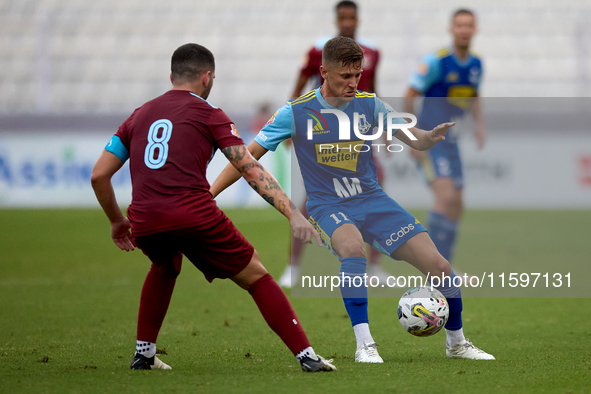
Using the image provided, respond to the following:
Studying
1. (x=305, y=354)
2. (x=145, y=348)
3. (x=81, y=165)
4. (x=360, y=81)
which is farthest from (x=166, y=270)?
(x=81, y=165)

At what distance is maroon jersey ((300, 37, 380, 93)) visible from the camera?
22.0 feet

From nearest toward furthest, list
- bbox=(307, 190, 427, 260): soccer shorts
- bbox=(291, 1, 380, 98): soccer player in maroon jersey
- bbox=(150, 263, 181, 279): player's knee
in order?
bbox=(150, 263, 181, 279): player's knee → bbox=(307, 190, 427, 260): soccer shorts → bbox=(291, 1, 380, 98): soccer player in maroon jersey

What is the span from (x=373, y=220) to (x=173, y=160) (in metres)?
1.26

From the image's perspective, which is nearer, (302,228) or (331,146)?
(302,228)

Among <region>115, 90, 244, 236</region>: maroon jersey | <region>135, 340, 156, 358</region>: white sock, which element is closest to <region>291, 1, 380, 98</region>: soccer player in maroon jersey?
<region>115, 90, 244, 236</region>: maroon jersey

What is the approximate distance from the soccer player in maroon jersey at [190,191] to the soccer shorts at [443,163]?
309cm

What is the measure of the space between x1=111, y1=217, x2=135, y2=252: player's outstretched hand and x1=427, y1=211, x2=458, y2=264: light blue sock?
3295 millimetres

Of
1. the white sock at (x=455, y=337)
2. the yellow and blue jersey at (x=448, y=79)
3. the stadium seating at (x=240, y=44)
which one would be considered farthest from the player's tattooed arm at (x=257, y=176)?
the stadium seating at (x=240, y=44)

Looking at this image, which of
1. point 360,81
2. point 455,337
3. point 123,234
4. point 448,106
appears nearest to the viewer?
point 123,234

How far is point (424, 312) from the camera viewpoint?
3771 millimetres

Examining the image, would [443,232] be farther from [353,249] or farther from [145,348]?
[145,348]

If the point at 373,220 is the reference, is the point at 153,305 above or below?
below

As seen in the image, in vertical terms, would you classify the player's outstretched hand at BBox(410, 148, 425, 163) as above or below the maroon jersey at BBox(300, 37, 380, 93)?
below
